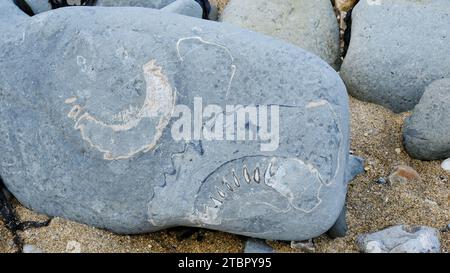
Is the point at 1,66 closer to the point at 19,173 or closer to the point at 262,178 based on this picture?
the point at 19,173

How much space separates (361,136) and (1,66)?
5.37 ft

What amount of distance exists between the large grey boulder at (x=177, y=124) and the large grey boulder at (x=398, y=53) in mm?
899

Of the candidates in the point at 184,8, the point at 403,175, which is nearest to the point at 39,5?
the point at 184,8

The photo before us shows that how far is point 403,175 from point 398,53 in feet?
2.24

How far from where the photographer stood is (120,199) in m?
2.12

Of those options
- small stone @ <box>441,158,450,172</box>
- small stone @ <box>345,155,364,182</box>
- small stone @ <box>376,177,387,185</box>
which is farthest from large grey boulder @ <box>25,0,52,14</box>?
small stone @ <box>441,158,450,172</box>

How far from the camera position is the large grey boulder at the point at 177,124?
6.63ft

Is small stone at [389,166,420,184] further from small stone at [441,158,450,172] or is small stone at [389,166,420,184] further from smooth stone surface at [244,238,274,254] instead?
smooth stone surface at [244,238,274,254]

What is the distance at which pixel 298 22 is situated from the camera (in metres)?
3.18

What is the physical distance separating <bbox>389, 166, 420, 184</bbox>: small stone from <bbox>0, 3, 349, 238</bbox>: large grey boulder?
500 millimetres

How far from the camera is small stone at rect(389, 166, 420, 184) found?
253cm

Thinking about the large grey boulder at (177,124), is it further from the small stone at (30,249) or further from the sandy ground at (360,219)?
the small stone at (30,249)

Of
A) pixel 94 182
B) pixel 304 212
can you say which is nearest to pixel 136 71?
pixel 94 182

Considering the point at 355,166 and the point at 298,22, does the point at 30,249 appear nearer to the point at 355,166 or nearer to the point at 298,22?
the point at 355,166
